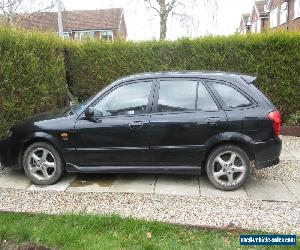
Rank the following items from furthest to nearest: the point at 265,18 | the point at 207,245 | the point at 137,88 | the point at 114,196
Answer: the point at 265,18 → the point at 137,88 → the point at 114,196 → the point at 207,245

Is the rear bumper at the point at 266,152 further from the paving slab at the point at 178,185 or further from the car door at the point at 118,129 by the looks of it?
the car door at the point at 118,129

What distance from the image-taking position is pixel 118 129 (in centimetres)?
531

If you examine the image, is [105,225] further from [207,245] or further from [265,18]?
[265,18]

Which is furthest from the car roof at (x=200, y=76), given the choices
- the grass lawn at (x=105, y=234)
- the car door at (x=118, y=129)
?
the grass lawn at (x=105, y=234)

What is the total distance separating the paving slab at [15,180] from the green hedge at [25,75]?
128 cm

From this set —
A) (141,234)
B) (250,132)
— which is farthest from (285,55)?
(141,234)

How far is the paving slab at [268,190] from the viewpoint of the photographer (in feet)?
16.6

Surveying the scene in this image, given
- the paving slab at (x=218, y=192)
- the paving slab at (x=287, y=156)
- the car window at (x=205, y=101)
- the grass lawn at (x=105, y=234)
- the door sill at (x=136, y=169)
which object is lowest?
the grass lawn at (x=105, y=234)

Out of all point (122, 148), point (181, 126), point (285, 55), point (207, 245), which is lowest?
point (207, 245)

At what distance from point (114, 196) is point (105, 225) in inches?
34.4

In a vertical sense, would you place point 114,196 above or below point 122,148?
below

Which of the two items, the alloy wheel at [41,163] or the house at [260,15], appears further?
the house at [260,15]

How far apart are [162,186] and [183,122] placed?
3.54 feet

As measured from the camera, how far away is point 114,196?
5.12m
